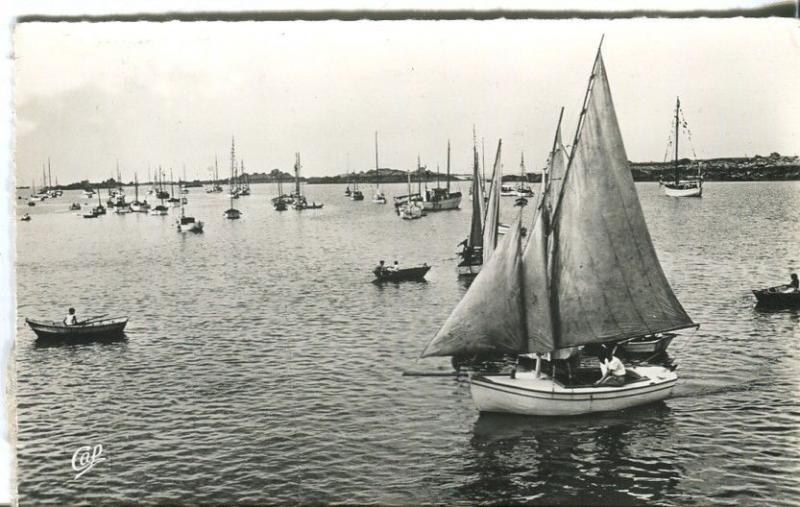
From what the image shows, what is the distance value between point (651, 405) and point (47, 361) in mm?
22413

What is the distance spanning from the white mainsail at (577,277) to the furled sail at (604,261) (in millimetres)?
29

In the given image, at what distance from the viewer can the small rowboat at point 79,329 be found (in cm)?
3011

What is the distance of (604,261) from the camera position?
2188 cm

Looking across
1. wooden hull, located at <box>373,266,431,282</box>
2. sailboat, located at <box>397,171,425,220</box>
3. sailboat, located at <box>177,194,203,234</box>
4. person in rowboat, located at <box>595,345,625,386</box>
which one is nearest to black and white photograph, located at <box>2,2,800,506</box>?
person in rowboat, located at <box>595,345,625,386</box>

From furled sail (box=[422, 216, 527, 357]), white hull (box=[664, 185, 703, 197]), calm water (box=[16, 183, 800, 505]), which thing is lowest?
calm water (box=[16, 183, 800, 505])

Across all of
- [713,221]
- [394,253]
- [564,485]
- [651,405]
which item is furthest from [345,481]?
[713,221]

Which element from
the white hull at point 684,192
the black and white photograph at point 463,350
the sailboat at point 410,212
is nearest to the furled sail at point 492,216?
the black and white photograph at point 463,350

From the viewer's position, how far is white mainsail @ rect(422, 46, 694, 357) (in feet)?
69.2

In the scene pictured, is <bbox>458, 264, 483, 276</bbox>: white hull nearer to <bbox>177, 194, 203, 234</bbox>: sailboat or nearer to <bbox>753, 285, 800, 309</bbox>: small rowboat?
<bbox>753, 285, 800, 309</bbox>: small rowboat

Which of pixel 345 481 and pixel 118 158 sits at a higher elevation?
pixel 118 158

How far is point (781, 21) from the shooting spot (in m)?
17.2

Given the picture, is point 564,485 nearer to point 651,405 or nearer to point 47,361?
point 651,405

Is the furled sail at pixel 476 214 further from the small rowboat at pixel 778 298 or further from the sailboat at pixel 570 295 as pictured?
the sailboat at pixel 570 295

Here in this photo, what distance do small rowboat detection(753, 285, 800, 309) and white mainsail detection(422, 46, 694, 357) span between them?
1208 centimetres
